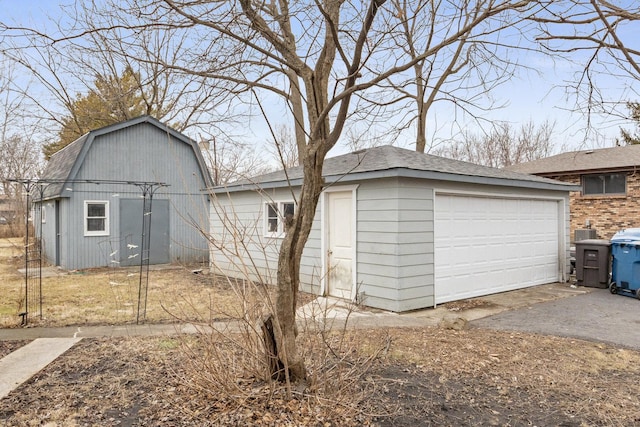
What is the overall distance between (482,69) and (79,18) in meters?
4.61

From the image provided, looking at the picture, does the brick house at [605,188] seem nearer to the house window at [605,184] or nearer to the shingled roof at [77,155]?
the house window at [605,184]

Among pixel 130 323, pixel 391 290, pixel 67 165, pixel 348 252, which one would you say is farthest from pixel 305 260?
pixel 67 165

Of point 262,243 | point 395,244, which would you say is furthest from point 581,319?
point 262,243

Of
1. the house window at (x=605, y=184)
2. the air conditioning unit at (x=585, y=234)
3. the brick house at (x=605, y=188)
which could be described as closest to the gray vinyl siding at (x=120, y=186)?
the air conditioning unit at (x=585, y=234)

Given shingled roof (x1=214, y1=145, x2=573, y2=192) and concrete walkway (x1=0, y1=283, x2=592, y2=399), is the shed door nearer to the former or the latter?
shingled roof (x1=214, y1=145, x2=573, y2=192)

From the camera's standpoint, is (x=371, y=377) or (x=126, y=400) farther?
(x=371, y=377)

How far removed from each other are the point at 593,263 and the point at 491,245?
9.49 ft

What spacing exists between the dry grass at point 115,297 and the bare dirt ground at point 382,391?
0.83 metres

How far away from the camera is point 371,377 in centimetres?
414

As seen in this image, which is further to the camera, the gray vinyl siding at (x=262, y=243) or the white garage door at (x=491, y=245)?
the gray vinyl siding at (x=262, y=243)

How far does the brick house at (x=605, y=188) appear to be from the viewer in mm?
14727

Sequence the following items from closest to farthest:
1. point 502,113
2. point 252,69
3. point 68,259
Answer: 1. point 502,113
2. point 252,69
3. point 68,259

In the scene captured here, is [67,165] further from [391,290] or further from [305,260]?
[391,290]

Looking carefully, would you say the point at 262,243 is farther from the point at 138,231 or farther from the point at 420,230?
the point at 138,231
